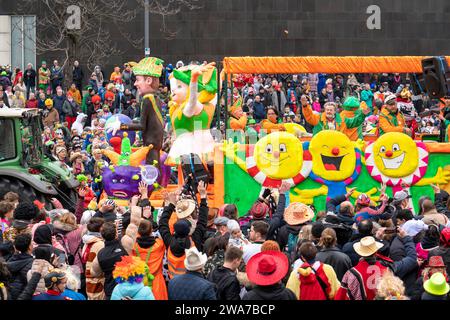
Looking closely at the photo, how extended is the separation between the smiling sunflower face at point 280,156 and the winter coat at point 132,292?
7.91 meters

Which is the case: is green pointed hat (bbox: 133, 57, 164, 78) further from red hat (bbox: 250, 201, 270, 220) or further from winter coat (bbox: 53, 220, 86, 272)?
winter coat (bbox: 53, 220, 86, 272)

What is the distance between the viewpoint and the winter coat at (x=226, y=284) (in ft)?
34.0

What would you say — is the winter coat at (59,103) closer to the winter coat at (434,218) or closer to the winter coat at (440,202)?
the winter coat at (440,202)

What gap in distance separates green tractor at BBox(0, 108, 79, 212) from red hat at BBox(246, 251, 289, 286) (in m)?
8.27

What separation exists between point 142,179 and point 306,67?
13.5 feet

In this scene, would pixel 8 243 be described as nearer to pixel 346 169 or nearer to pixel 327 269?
pixel 327 269

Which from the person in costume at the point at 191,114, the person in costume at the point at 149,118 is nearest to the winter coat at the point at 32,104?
the person in costume at the point at 149,118

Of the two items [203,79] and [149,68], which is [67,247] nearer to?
[203,79]

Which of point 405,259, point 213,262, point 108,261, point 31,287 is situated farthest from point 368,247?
point 31,287

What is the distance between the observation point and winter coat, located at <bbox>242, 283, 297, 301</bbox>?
375 inches

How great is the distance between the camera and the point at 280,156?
17.6 m

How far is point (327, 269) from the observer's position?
10.4 metres

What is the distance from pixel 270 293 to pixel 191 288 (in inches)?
31.7

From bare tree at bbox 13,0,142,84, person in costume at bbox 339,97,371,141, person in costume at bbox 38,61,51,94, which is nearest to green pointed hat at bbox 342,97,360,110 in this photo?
person in costume at bbox 339,97,371,141
